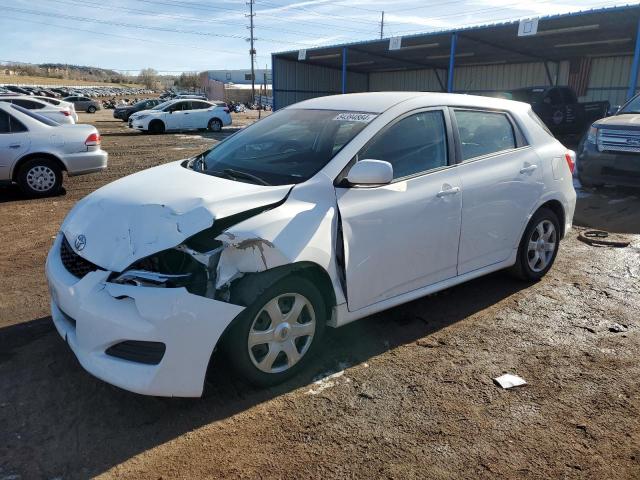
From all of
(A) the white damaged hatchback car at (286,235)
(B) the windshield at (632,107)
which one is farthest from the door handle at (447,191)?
(B) the windshield at (632,107)

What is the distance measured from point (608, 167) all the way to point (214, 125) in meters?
20.8

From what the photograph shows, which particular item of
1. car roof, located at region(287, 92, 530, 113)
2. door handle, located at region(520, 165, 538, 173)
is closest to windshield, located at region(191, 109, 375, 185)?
car roof, located at region(287, 92, 530, 113)

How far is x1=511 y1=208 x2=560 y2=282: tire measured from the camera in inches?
184

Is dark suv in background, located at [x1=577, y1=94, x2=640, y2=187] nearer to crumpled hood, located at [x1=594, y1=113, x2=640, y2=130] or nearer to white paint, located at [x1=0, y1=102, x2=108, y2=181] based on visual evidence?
crumpled hood, located at [x1=594, y1=113, x2=640, y2=130]

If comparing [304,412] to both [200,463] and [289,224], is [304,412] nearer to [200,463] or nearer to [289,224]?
[200,463]

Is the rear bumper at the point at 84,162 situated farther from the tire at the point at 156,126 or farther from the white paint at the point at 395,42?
the white paint at the point at 395,42

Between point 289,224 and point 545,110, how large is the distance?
1566cm

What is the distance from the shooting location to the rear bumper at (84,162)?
→ 28.9 ft

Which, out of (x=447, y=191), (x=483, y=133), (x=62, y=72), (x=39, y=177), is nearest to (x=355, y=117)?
(x=447, y=191)

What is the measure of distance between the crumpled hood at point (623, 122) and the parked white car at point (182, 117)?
65.4ft

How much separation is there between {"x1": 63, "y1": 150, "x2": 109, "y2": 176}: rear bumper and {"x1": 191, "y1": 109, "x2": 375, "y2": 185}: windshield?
5.54m

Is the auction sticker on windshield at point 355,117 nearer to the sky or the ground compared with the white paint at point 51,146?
nearer to the sky

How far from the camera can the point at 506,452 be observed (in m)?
2.64

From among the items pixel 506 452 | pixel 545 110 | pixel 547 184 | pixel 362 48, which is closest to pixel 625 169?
pixel 547 184
